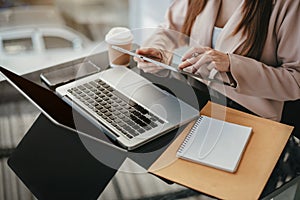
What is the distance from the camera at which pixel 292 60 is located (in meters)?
1.29

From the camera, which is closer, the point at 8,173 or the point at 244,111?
the point at 8,173

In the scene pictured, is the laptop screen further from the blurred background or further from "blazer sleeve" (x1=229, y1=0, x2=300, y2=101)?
the blurred background

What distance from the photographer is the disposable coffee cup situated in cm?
147

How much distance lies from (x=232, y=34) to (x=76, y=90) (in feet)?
1.67

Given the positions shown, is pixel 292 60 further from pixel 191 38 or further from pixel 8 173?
A: pixel 8 173

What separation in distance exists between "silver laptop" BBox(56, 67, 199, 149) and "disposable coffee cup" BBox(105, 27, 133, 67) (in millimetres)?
59

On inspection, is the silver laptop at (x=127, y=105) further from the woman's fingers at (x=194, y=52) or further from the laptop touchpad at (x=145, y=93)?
the woman's fingers at (x=194, y=52)

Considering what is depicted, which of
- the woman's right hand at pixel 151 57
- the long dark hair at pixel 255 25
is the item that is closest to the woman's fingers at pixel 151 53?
the woman's right hand at pixel 151 57

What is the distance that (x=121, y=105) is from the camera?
129 cm

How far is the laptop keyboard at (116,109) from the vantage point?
3.98 feet

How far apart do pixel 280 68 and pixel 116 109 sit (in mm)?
488

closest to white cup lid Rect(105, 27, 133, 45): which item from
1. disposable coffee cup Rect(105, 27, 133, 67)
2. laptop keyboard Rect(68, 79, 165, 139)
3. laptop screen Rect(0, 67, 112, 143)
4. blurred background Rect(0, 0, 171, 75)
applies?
disposable coffee cup Rect(105, 27, 133, 67)

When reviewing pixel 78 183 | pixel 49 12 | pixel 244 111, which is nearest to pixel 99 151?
pixel 78 183

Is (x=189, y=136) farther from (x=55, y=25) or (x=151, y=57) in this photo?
(x=55, y=25)
